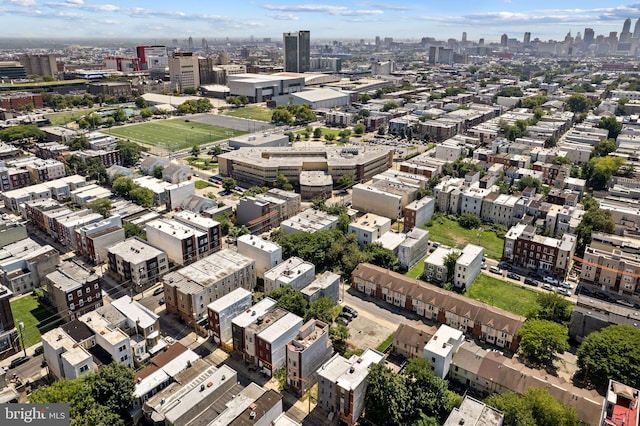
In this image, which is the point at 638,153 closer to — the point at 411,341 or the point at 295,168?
the point at 295,168

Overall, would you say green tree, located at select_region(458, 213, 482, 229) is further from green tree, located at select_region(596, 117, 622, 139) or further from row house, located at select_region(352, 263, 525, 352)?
green tree, located at select_region(596, 117, 622, 139)

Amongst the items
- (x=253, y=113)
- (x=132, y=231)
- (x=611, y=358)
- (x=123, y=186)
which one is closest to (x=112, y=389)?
(x=132, y=231)

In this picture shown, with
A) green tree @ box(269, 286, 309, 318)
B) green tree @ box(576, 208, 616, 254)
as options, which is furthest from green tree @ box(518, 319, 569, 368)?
green tree @ box(576, 208, 616, 254)

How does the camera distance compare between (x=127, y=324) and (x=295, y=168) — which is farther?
(x=295, y=168)

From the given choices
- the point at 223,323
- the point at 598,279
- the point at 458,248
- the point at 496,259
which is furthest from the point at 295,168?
the point at 598,279

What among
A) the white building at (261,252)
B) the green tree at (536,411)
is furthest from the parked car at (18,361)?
the green tree at (536,411)

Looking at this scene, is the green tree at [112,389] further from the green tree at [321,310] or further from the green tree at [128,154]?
the green tree at [128,154]
